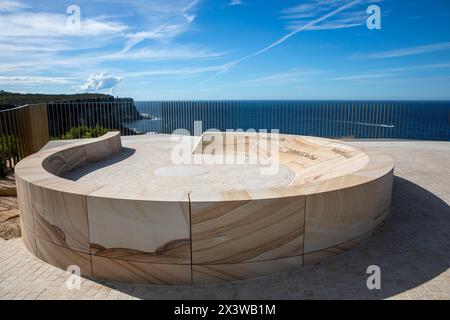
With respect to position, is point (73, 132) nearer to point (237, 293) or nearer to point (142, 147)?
point (142, 147)

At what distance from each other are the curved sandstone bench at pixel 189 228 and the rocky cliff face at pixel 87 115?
14.1 m

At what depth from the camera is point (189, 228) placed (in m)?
4.26

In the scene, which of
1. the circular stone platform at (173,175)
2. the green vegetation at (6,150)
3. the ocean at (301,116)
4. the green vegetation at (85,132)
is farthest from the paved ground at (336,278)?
the green vegetation at (85,132)

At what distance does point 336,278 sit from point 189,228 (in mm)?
2158

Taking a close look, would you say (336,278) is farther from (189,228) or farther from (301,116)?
(301,116)

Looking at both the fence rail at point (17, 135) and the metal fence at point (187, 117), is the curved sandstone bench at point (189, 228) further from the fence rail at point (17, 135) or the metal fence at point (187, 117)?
the metal fence at point (187, 117)

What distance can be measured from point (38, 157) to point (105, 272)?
14.0 ft

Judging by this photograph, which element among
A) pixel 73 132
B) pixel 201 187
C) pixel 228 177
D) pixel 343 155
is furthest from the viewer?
pixel 73 132

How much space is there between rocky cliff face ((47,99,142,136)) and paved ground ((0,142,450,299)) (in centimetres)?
1352

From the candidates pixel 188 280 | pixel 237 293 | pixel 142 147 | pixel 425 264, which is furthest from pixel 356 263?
pixel 142 147

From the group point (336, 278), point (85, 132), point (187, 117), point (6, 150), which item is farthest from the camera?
point (187, 117)

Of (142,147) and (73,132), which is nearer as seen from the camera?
(142,147)

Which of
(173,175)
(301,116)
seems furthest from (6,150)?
(301,116)
